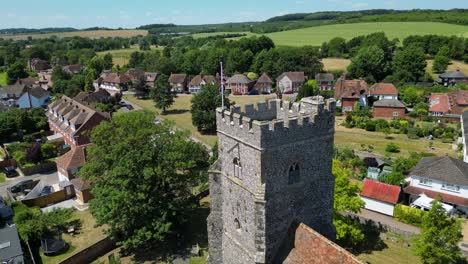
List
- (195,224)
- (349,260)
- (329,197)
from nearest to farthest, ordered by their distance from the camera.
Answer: (349,260), (329,197), (195,224)

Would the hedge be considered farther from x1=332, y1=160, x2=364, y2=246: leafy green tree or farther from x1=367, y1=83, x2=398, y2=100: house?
x1=367, y1=83, x2=398, y2=100: house

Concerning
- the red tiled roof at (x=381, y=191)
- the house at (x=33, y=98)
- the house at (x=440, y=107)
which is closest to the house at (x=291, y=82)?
the house at (x=440, y=107)

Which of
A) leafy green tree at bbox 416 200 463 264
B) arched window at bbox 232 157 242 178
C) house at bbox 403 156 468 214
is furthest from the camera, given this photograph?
house at bbox 403 156 468 214

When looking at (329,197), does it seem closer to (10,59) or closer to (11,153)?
(11,153)

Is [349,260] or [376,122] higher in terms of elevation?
[349,260]

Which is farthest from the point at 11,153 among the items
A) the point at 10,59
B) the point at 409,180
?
the point at 10,59

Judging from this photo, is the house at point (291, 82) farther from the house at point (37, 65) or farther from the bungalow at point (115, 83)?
the house at point (37, 65)

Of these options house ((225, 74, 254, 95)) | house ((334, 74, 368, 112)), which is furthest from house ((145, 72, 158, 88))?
house ((334, 74, 368, 112))
